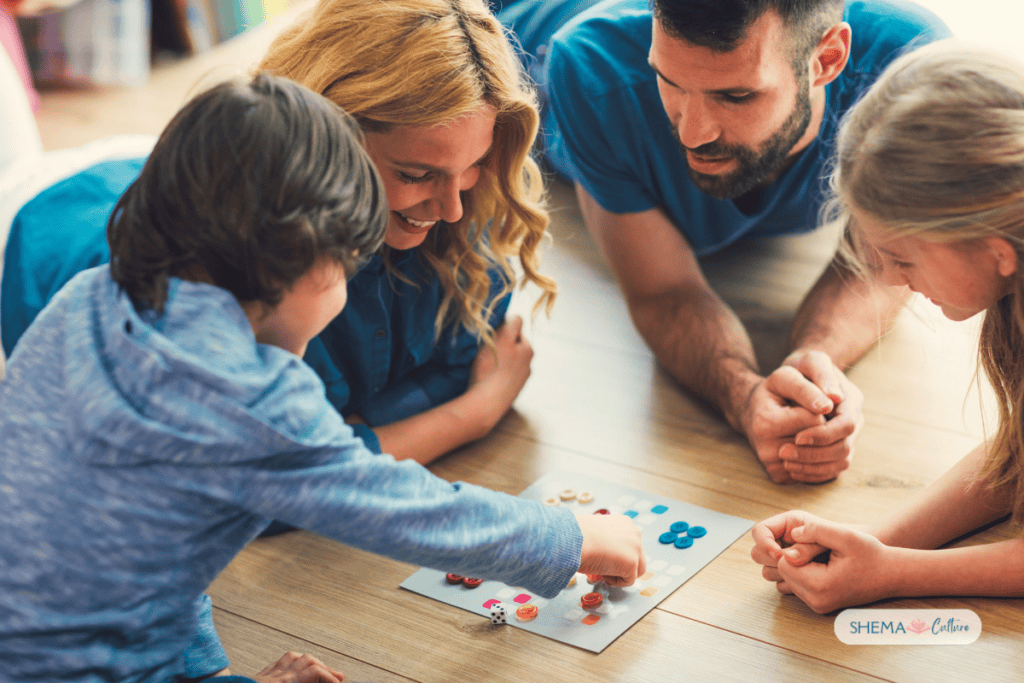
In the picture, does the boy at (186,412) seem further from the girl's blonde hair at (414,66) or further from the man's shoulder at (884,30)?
the man's shoulder at (884,30)

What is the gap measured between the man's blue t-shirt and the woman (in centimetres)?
21

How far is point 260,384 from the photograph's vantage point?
0.76 metres

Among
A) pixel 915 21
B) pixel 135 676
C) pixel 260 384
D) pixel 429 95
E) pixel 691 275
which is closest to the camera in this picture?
pixel 260 384

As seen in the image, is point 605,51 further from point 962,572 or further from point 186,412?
point 186,412

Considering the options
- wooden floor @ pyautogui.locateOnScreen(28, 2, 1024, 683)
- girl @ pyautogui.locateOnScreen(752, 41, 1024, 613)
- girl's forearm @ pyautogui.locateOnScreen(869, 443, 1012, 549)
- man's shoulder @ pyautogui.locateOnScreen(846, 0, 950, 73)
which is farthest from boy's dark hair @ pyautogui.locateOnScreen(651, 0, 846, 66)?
girl's forearm @ pyautogui.locateOnScreen(869, 443, 1012, 549)

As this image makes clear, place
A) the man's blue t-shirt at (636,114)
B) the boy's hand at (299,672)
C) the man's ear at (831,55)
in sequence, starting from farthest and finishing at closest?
the man's blue t-shirt at (636,114) < the man's ear at (831,55) < the boy's hand at (299,672)

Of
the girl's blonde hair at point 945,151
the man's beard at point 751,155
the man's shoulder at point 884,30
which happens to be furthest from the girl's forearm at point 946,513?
the man's shoulder at point 884,30

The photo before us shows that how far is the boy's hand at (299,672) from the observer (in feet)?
3.24

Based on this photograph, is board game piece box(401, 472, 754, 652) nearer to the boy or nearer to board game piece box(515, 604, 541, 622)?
board game piece box(515, 604, 541, 622)

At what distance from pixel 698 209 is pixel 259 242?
1000 millimetres

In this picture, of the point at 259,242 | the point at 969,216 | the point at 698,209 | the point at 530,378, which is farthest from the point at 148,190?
the point at 698,209

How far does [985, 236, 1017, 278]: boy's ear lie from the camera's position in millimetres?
923

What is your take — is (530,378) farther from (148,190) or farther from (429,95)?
(148,190)

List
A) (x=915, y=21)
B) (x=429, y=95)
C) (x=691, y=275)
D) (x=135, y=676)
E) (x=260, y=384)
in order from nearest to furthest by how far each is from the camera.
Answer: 1. (x=260, y=384)
2. (x=135, y=676)
3. (x=429, y=95)
4. (x=915, y=21)
5. (x=691, y=275)
